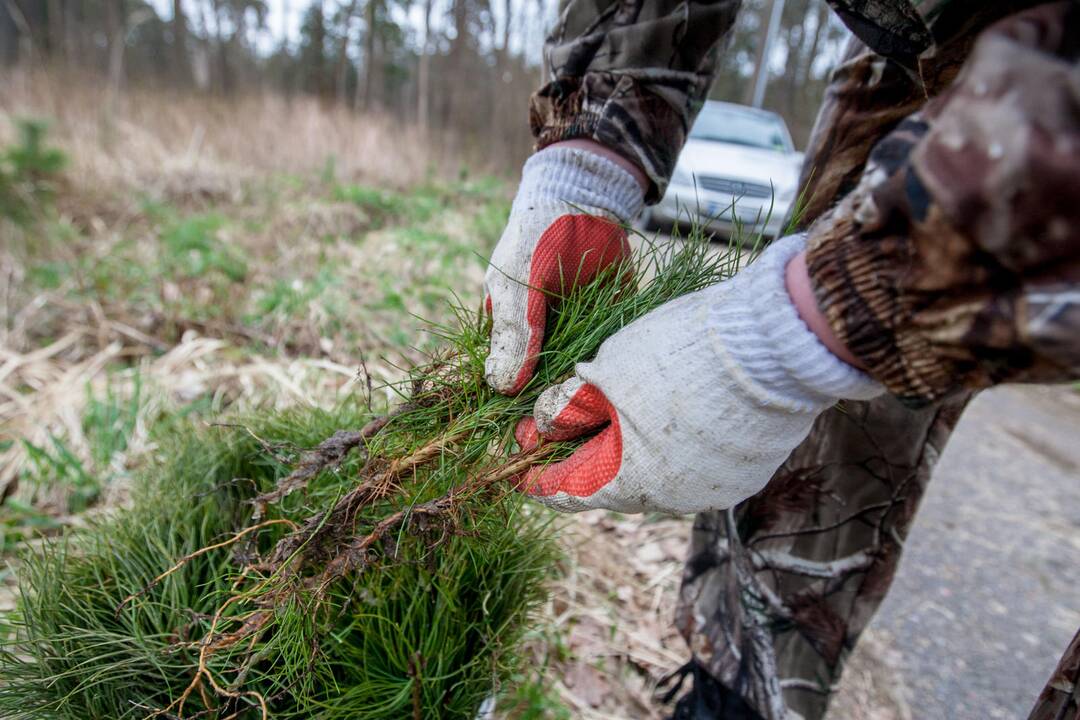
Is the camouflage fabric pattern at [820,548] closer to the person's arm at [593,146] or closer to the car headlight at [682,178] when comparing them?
the person's arm at [593,146]

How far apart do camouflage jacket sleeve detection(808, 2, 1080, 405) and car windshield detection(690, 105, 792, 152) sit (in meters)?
6.18

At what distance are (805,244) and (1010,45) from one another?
0.26 meters

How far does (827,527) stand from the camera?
1.18 m

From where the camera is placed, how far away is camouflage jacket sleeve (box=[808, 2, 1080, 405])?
17.5 inches

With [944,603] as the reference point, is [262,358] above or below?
above

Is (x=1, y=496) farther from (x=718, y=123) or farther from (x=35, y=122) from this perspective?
(x=718, y=123)

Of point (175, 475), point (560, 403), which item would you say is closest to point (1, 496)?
point (175, 475)

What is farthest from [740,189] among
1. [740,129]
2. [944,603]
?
[740,129]

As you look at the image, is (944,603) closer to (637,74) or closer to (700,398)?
(700,398)

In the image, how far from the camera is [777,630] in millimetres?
1227

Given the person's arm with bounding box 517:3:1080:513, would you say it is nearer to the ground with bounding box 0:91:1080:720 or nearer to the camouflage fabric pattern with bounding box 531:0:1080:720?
the camouflage fabric pattern with bounding box 531:0:1080:720

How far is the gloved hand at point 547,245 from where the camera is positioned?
94 centimetres

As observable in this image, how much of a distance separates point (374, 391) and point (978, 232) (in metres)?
1.24

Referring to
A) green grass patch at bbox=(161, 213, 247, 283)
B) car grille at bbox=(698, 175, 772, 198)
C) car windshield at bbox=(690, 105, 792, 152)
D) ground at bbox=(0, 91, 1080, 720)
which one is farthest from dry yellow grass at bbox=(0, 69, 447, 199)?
car grille at bbox=(698, 175, 772, 198)
